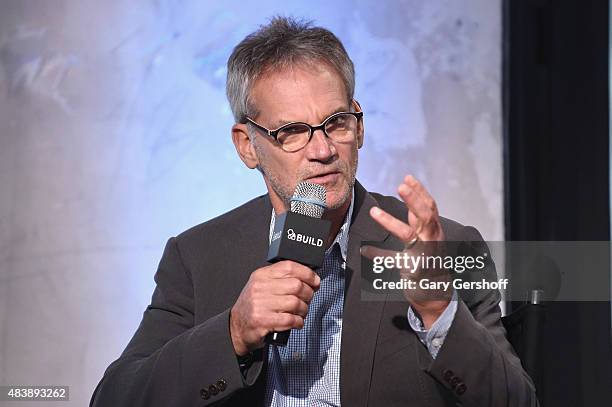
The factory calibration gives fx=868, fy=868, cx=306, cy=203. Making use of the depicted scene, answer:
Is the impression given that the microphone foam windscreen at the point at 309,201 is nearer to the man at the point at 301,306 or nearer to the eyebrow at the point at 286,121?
the man at the point at 301,306

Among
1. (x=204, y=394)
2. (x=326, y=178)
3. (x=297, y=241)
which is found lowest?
(x=204, y=394)

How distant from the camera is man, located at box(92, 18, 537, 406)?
5.73ft

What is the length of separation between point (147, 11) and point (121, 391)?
59.9 inches

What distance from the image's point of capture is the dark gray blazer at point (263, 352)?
1.78 meters

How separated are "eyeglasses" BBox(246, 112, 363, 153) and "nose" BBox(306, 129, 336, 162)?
1 centimetres

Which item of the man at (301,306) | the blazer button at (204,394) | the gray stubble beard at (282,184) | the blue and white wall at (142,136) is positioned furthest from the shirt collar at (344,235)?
the blue and white wall at (142,136)

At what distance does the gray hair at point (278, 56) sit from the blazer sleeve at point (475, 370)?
0.70m

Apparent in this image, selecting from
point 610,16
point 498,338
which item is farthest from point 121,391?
point 610,16

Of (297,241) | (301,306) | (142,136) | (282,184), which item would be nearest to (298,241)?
(297,241)

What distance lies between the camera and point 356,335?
2.02m

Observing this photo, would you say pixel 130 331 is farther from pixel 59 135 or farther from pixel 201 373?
pixel 201 373

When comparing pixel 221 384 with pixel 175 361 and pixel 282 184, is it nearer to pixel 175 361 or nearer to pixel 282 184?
pixel 175 361

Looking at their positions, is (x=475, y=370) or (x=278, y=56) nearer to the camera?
(x=475, y=370)

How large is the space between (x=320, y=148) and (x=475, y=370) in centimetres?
62
